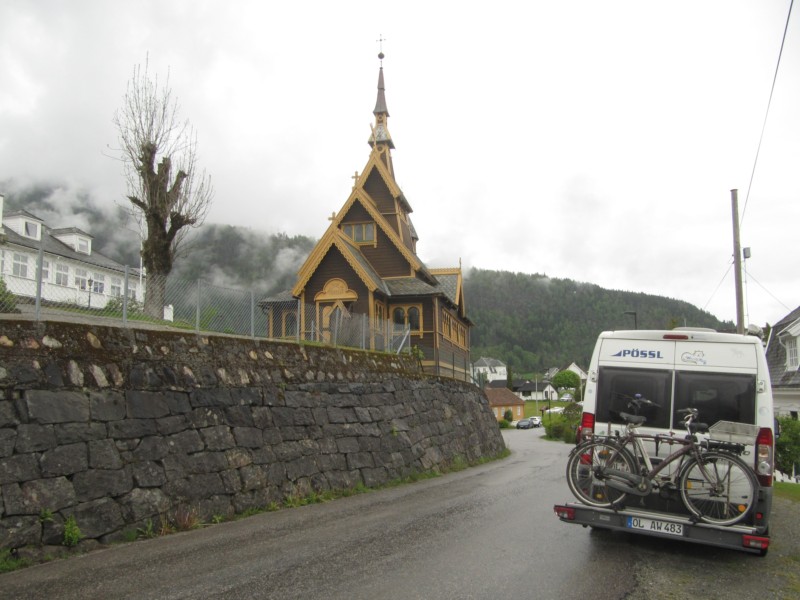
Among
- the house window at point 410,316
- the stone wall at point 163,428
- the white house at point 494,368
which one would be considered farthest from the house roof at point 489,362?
the stone wall at point 163,428

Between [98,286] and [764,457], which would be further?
[98,286]

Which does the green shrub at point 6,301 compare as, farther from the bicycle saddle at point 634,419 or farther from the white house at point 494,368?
the white house at point 494,368

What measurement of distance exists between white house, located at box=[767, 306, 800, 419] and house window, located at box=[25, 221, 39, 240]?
46659mm

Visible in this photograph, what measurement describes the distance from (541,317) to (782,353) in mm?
147362

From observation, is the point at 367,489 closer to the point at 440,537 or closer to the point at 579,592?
the point at 440,537

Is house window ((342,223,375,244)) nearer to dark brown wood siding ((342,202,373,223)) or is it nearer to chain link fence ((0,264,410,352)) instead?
dark brown wood siding ((342,202,373,223))

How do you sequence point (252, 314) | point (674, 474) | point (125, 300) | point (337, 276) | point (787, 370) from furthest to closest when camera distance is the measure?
point (337, 276) < point (787, 370) < point (252, 314) < point (125, 300) < point (674, 474)

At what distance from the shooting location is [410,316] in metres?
29.9

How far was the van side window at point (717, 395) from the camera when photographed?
7.56m

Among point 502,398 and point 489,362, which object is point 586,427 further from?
point 489,362

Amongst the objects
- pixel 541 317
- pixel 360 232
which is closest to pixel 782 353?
pixel 360 232

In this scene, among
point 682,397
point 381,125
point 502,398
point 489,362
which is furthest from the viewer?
point 489,362

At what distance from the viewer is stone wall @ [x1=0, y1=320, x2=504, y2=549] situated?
758 cm

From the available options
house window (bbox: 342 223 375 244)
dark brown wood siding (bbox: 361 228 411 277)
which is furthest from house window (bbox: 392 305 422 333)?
house window (bbox: 342 223 375 244)
